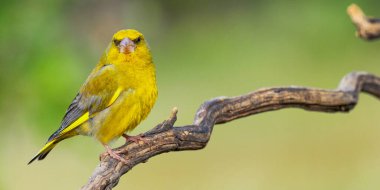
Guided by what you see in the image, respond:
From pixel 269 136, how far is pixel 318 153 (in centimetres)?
68

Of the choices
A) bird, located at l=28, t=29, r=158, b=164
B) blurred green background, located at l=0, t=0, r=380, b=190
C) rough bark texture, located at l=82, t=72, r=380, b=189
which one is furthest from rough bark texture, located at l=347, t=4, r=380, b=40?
blurred green background, located at l=0, t=0, r=380, b=190

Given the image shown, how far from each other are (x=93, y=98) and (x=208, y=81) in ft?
19.9

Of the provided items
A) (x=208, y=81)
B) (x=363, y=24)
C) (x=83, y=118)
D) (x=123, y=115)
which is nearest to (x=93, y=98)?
(x=83, y=118)

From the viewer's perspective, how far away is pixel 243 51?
38.4 ft

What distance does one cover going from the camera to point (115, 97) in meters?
4.71

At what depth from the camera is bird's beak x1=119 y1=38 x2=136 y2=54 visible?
4.77m

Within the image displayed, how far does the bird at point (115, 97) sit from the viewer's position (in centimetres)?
466

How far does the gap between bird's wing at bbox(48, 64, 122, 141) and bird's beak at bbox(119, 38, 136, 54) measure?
9 centimetres

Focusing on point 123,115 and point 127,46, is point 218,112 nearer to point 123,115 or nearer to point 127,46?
point 123,115

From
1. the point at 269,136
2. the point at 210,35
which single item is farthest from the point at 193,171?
the point at 210,35

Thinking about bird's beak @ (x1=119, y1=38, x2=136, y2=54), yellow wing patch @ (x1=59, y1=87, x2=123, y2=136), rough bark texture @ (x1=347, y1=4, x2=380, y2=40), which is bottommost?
yellow wing patch @ (x1=59, y1=87, x2=123, y2=136)

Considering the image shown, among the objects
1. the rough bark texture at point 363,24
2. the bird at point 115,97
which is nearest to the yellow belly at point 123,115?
the bird at point 115,97

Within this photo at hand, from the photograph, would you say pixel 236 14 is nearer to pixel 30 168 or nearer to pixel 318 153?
pixel 318 153

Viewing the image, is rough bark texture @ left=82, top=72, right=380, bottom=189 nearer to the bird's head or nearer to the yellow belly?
the yellow belly
